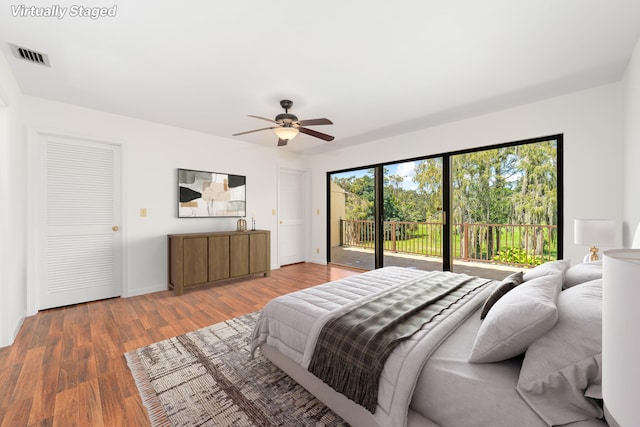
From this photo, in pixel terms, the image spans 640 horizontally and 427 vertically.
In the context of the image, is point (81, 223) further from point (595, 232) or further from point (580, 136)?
point (580, 136)

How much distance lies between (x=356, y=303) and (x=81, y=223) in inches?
145

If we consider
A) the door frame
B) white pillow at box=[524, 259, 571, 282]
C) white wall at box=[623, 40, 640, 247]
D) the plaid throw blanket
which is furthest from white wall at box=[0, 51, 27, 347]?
white wall at box=[623, 40, 640, 247]

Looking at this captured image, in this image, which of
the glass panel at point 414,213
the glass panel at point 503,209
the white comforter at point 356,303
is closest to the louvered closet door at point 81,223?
the white comforter at point 356,303

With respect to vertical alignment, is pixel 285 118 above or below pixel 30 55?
below

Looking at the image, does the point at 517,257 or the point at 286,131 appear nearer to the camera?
the point at 286,131

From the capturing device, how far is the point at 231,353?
218 centimetres

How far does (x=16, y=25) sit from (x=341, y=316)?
3039 millimetres

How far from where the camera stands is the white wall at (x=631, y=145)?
215cm

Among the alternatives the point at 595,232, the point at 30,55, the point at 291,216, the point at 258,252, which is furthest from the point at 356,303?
the point at 291,216

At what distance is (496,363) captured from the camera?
1152mm

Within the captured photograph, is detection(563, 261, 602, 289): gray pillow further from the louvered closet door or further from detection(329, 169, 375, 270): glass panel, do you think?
the louvered closet door

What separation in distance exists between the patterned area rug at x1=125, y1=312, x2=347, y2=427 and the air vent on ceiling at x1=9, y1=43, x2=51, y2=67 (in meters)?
2.62

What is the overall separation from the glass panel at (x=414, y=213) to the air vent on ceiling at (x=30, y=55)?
4.48m

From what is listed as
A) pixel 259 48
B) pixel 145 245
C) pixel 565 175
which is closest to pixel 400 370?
pixel 259 48
